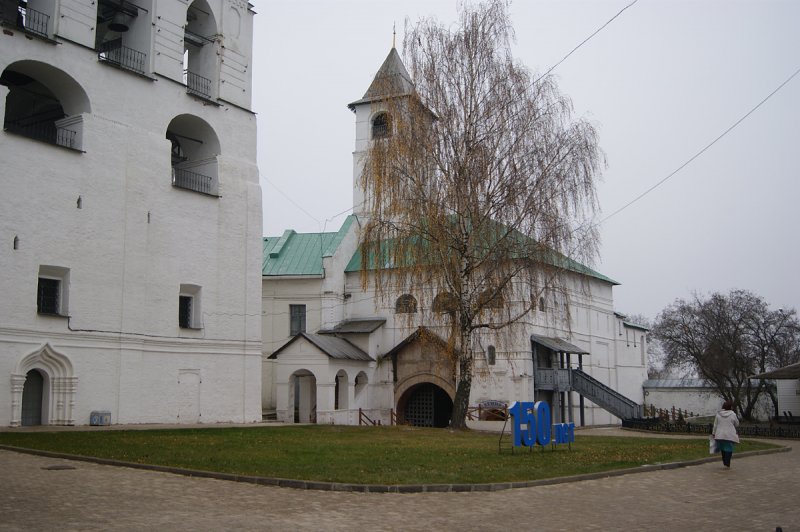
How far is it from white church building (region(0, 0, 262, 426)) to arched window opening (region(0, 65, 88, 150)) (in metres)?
0.07

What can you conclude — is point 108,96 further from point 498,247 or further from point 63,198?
point 498,247

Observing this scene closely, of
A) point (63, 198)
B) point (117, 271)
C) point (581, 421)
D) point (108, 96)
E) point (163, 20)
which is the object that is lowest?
point (581, 421)

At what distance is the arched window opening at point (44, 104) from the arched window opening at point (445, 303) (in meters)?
14.7

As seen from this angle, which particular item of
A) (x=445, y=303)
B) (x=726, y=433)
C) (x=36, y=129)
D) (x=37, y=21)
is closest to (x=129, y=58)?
(x=37, y=21)

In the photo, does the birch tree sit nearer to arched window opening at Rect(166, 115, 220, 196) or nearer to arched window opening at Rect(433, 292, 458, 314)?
arched window opening at Rect(433, 292, 458, 314)

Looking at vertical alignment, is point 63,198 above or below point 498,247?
above

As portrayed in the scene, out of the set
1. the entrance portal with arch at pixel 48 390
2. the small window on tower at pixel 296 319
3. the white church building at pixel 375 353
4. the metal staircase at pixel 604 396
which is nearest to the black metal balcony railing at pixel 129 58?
the white church building at pixel 375 353

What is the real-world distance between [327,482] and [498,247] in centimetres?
1551

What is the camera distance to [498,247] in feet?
86.3

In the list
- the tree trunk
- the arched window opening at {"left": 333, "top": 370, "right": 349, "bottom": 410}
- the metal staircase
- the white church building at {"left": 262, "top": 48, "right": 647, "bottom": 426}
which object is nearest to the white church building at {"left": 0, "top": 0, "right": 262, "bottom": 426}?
the white church building at {"left": 262, "top": 48, "right": 647, "bottom": 426}

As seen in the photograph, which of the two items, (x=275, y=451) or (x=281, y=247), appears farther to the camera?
(x=281, y=247)

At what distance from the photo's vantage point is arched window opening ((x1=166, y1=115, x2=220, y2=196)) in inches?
1326

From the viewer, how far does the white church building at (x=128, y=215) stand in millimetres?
25844

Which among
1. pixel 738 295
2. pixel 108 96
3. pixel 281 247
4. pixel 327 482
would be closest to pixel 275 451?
pixel 327 482
